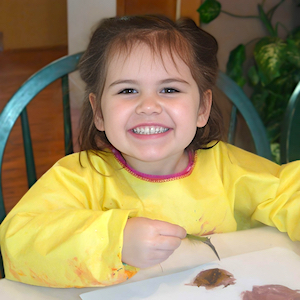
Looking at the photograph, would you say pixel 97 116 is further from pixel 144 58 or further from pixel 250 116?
pixel 250 116

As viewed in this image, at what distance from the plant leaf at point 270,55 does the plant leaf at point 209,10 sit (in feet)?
0.76

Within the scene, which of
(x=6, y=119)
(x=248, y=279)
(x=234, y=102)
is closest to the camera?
(x=248, y=279)

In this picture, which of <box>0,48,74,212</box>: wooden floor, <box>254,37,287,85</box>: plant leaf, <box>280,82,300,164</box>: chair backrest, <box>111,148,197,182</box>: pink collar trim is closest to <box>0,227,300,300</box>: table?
<box>111,148,197,182</box>: pink collar trim

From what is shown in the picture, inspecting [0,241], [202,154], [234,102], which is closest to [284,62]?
[234,102]

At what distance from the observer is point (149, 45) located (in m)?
0.82

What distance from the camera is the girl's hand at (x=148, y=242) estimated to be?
625mm

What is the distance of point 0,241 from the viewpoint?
731mm

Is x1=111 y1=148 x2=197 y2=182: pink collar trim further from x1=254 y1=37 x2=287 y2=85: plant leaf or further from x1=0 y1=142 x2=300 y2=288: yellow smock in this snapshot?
x1=254 y1=37 x2=287 y2=85: plant leaf

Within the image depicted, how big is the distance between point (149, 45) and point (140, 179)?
268mm

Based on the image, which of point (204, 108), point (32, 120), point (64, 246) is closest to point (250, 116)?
point (204, 108)

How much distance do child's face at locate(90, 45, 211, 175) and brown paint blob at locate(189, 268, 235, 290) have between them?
0.25 meters

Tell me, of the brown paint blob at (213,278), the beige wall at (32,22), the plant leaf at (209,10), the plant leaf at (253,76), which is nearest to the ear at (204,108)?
the brown paint blob at (213,278)

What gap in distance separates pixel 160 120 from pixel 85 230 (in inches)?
10.4

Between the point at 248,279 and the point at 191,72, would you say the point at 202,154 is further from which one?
the point at 248,279
